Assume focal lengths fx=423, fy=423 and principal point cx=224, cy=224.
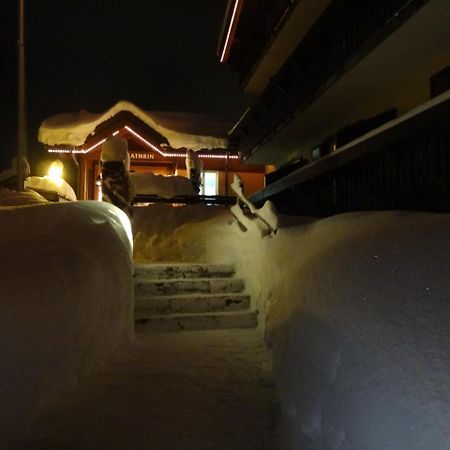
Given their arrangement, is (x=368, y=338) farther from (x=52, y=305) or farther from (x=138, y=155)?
(x=138, y=155)

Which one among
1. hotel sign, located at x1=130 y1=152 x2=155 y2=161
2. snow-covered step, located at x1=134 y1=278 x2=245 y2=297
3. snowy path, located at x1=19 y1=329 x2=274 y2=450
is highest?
hotel sign, located at x1=130 y1=152 x2=155 y2=161

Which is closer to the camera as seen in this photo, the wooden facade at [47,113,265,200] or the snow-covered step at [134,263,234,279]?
the snow-covered step at [134,263,234,279]

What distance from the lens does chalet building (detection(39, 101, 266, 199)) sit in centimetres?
1978

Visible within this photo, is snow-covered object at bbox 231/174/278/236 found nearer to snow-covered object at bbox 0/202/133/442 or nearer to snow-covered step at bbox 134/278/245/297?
snow-covered step at bbox 134/278/245/297

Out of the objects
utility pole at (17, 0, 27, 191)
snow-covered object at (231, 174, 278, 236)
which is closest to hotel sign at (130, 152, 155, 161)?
utility pole at (17, 0, 27, 191)

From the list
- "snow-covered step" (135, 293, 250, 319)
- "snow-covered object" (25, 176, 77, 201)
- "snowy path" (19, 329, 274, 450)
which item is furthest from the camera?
"snow-covered object" (25, 176, 77, 201)

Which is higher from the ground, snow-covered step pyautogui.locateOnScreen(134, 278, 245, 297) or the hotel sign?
the hotel sign

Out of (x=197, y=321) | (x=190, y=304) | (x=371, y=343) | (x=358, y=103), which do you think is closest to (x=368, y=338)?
(x=371, y=343)

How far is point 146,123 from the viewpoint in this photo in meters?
20.3

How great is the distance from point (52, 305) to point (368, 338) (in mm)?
2219

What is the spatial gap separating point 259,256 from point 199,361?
2.42 meters

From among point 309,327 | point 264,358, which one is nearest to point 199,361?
point 264,358

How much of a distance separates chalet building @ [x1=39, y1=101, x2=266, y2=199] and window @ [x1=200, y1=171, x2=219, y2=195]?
109 millimetres

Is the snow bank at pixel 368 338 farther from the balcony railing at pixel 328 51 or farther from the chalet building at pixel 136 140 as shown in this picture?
the chalet building at pixel 136 140
